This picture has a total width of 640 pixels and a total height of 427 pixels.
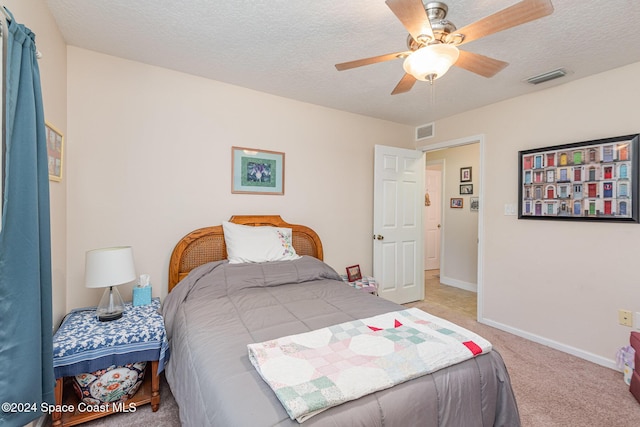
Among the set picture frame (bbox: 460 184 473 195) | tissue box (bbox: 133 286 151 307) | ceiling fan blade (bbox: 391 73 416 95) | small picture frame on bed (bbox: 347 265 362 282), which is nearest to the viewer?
ceiling fan blade (bbox: 391 73 416 95)

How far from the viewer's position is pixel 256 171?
2990 mm

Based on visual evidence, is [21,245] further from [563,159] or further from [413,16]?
[563,159]

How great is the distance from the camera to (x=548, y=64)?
236cm

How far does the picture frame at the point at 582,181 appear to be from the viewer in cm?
237

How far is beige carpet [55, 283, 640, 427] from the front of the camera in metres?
1.78

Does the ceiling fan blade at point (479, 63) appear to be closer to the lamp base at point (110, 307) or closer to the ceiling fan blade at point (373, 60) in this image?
the ceiling fan blade at point (373, 60)

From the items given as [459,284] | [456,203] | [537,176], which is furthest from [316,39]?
[459,284]

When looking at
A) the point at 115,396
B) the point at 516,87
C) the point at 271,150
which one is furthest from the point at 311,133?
the point at 115,396

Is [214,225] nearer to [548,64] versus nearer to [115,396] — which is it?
[115,396]

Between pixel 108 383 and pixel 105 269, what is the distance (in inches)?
26.7

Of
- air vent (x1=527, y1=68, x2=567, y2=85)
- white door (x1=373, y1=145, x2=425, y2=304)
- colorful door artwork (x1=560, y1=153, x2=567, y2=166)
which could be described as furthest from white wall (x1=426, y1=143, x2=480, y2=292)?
air vent (x1=527, y1=68, x2=567, y2=85)

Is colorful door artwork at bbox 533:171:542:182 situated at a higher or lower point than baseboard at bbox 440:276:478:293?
higher

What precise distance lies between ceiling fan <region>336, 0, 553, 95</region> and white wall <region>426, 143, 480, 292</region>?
3.33m

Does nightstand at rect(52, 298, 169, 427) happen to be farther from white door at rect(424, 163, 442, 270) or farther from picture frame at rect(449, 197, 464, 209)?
white door at rect(424, 163, 442, 270)
